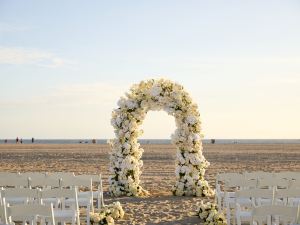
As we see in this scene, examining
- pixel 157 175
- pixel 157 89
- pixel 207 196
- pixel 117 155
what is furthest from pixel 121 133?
pixel 157 175

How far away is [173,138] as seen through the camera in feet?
46.9

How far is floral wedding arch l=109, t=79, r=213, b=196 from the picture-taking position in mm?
14055

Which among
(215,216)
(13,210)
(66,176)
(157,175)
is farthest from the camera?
(157,175)

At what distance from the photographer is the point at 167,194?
47.8 feet

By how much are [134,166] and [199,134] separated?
1907 millimetres

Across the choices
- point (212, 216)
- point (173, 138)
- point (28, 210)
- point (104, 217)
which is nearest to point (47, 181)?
point (104, 217)

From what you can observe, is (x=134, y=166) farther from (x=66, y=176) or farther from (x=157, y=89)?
(x=66, y=176)

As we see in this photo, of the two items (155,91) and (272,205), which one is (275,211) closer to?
(272,205)

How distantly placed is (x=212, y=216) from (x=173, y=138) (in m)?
4.88

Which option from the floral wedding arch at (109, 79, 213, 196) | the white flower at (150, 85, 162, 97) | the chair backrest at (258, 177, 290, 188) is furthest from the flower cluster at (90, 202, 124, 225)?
the white flower at (150, 85, 162, 97)

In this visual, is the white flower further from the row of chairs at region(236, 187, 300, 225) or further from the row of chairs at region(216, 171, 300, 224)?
the row of chairs at region(236, 187, 300, 225)

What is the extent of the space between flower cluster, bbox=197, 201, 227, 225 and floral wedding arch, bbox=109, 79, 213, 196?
369 cm

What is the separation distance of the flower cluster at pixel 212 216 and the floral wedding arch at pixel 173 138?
3689 millimetres

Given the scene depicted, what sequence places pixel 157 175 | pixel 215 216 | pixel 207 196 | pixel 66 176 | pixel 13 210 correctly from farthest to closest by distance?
pixel 157 175, pixel 207 196, pixel 66 176, pixel 215 216, pixel 13 210
